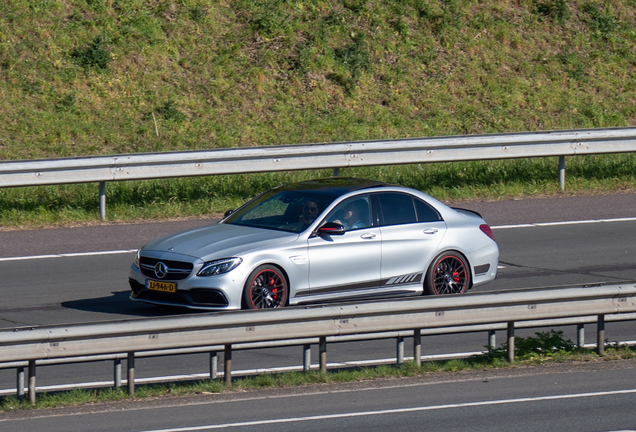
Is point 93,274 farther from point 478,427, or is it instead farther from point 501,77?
point 501,77

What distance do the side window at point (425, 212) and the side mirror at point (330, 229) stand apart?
1.28 meters

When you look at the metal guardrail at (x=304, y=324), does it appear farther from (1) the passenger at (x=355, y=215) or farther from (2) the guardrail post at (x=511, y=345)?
(1) the passenger at (x=355, y=215)

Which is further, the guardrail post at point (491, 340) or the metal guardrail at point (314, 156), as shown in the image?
the metal guardrail at point (314, 156)

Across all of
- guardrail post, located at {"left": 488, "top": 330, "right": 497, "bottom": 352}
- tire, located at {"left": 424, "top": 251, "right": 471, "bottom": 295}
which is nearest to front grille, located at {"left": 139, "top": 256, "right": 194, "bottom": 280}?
tire, located at {"left": 424, "top": 251, "right": 471, "bottom": 295}

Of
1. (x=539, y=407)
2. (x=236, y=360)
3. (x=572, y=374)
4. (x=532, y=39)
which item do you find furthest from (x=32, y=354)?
(x=532, y=39)

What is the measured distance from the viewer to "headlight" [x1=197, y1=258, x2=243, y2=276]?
10.1 meters

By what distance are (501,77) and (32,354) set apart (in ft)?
64.4

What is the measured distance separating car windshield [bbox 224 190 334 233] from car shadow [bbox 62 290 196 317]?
1397 millimetres

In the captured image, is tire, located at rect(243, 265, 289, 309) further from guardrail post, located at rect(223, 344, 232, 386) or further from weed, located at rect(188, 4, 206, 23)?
weed, located at rect(188, 4, 206, 23)

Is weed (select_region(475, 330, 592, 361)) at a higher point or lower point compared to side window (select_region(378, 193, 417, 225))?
lower

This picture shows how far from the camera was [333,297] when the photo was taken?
35.5 ft

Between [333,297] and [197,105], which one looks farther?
[197,105]

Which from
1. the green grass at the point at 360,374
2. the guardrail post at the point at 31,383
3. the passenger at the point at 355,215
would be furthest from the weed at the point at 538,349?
the guardrail post at the point at 31,383

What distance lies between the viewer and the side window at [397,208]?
11.5 meters
